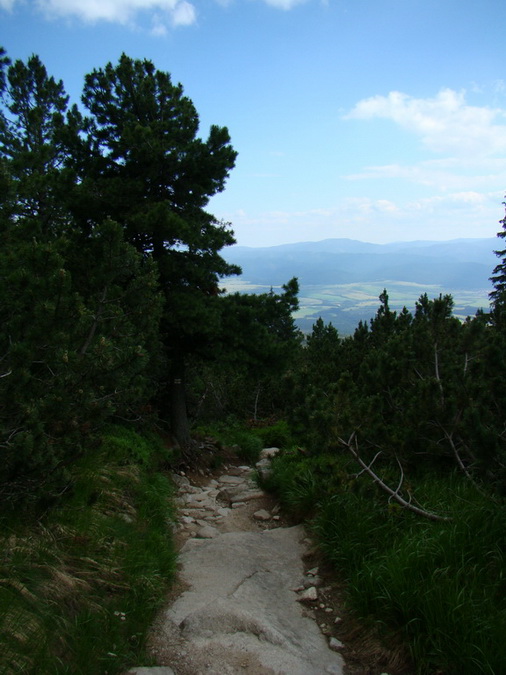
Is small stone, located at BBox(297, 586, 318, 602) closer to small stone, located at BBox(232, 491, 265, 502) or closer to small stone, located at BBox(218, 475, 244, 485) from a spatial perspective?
small stone, located at BBox(232, 491, 265, 502)

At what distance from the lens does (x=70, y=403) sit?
3719 mm

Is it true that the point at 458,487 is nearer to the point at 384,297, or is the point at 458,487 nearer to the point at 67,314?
the point at 67,314

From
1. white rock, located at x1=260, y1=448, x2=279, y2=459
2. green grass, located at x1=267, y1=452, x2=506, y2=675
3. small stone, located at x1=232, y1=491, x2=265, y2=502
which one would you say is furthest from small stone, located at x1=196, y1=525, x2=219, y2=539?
white rock, located at x1=260, y1=448, x2=279, y2=459

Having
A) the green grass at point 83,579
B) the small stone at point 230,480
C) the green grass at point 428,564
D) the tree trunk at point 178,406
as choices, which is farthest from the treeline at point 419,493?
the tree trunk at point 178,406

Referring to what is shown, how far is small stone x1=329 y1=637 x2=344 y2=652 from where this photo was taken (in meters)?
3.43

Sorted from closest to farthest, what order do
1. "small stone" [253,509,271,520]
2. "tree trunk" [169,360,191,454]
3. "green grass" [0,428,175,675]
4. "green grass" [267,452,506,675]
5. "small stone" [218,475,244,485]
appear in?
"green grass" [0,428,175,675] < "green grass" [267,452,506,675] < "small stone" [253,509,271,520] < "small stone" [218,475,244,485] < "tree trunk" [169,360,191,454]

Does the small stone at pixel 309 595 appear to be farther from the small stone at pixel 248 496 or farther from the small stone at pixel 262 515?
the small stone at pixel 248 496

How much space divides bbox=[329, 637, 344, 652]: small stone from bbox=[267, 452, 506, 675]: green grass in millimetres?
273

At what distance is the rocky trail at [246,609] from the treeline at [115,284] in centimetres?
159

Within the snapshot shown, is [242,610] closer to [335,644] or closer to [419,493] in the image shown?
[335,644]

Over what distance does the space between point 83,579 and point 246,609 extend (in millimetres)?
1403

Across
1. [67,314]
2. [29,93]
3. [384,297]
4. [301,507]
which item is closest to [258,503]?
[301,507]

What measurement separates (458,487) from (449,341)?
7.69 ft

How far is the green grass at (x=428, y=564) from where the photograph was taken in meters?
2.87
